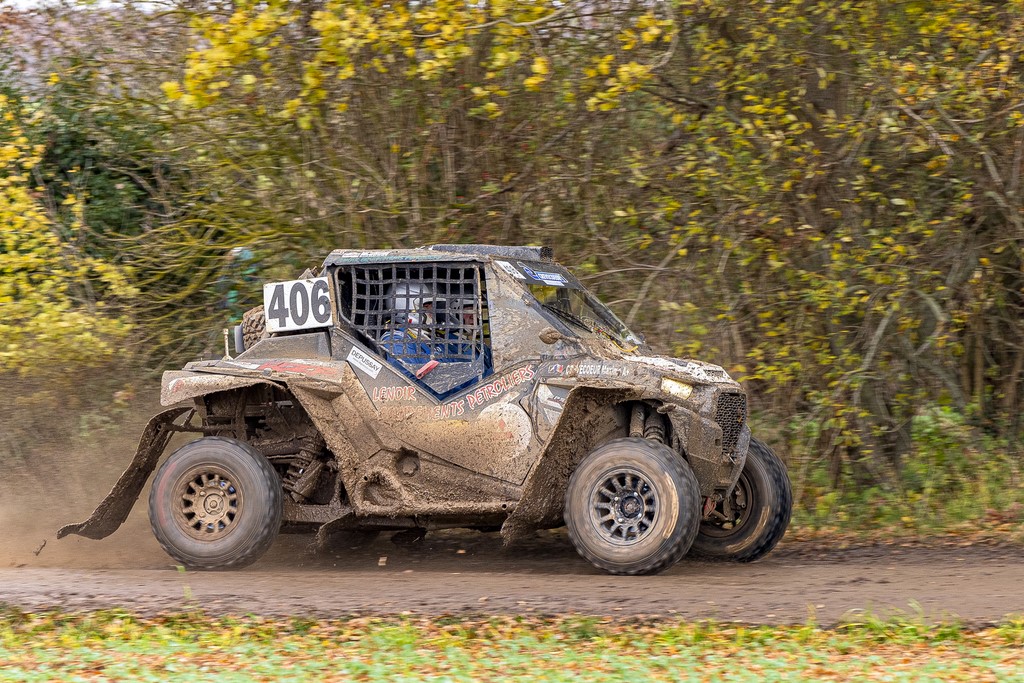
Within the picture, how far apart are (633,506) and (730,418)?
106cm

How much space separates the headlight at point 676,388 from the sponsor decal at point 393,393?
1725 mm

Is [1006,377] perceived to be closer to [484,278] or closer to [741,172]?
[741,172]

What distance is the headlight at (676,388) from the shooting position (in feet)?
26.6

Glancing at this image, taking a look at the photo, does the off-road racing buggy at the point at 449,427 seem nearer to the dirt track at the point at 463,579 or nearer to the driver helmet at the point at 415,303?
the driver helmet at the point at 415,303

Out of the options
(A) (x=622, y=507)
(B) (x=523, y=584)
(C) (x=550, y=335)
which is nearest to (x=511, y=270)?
(C) (x=550, y=335)

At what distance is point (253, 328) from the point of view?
A: 9.37 meters

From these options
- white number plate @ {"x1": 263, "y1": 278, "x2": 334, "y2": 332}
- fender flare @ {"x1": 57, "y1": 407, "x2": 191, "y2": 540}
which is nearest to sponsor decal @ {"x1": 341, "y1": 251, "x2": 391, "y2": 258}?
white number plate @ {"x1": 263, "y1": 278, "x2": 334, "y2": 332}

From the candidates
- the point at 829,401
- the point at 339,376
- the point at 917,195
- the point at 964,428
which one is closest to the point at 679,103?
the point at 917,195

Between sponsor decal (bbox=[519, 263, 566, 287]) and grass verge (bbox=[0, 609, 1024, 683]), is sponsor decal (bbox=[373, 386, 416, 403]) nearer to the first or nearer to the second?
sponsor decal (bbox=[519, 263, 566, 287])

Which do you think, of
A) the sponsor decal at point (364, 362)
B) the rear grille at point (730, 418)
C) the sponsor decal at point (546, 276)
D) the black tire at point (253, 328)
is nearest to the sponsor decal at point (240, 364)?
the black tire at point (253, 328)

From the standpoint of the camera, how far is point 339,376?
8.59 m

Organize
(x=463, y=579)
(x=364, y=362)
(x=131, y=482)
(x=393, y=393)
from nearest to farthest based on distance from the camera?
(x=463, y=579), (x=393, y=393), (x=364, y=362), (x=131, y=482)

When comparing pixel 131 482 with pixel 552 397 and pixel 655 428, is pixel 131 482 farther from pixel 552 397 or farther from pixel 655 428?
pixel 655 428

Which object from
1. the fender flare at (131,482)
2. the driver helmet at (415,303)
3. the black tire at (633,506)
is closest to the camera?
the black tire at (633,506)
